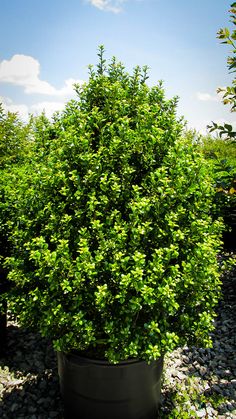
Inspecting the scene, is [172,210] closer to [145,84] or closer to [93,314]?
[93,314]

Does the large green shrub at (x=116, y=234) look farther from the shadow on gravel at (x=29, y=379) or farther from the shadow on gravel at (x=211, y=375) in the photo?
the shadow on gravel at (x=29, y=379)

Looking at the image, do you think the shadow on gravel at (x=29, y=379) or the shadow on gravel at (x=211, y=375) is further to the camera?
the shadow on gravel at (x=211, y=375)

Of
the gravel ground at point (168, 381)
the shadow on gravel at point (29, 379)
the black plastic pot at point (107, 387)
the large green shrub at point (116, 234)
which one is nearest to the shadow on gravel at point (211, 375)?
the gravel ground at point (168, 381)

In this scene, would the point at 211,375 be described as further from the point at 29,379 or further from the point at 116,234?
the point at 116,234

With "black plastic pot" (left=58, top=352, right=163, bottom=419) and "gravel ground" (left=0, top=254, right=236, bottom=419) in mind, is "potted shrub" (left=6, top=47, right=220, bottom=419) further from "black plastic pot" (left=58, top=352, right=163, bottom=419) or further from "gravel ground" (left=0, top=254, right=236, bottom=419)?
"gravel ground" (left=0, top=254, right=236, bottom=419)

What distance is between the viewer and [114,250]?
2.56m

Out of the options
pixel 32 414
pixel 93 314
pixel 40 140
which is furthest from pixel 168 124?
pixel 32 414

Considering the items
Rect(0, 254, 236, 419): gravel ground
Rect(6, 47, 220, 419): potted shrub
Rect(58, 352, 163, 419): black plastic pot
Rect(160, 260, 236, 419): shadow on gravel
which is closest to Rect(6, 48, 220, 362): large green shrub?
Rect(6, 47, 220, 419): potted shrub

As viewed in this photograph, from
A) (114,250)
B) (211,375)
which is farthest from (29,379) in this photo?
(114,250)

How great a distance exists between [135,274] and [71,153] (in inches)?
Answer: 40.7

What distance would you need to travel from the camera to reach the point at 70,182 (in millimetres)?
2832

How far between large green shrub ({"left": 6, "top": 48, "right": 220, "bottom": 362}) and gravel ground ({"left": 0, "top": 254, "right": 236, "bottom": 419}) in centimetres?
84

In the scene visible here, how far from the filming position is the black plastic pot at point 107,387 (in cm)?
279

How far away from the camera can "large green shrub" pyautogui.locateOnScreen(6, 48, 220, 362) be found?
2559mm
